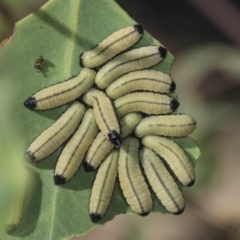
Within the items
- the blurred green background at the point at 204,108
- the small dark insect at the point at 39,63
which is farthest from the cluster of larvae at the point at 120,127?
the blurred green background at the point at 204,108

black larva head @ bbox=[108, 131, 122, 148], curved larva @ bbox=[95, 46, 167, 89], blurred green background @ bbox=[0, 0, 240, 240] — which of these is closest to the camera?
black larva head @ bbox=[108, 131, 122, 148]

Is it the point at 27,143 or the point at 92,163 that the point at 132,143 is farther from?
the point at 27,143

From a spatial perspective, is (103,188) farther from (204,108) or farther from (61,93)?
(204,108)

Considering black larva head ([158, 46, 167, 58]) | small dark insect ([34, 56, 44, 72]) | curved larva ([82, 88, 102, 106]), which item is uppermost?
small dark insect ([34, 56, 44, 72])

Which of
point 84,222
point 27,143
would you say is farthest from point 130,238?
point 27,143

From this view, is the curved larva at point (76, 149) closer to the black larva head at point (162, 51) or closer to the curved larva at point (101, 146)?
A: the curved larva at point (101, 146)

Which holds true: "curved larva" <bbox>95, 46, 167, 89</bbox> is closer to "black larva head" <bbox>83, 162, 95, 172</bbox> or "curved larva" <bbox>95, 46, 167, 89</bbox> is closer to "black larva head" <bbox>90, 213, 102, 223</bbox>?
"black larva head" <bbox>83, 162, 95, 172</bbox>

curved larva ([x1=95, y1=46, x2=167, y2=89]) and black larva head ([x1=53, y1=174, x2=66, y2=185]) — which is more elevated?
curved larva ([x1=95, y1=46, x2=167, y2=89])

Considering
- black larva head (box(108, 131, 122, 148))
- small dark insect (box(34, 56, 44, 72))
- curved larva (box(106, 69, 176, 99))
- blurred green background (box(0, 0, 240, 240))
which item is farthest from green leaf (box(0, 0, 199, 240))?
blurred green background (box(0, 0, 240, 240))
